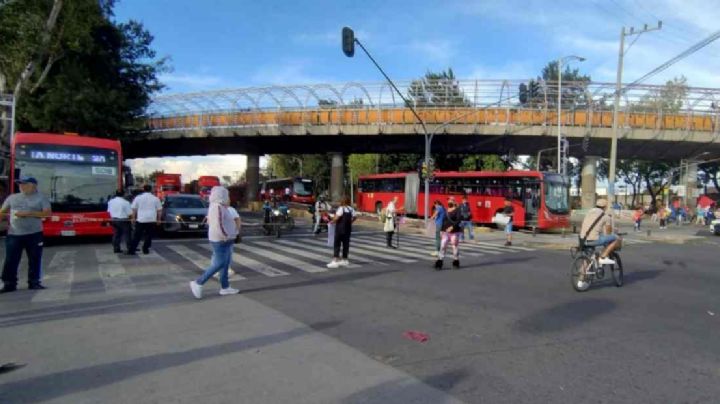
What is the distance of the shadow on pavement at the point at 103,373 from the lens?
4.41m

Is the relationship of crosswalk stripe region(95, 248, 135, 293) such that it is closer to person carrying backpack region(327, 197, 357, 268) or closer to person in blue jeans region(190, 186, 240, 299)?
person in blue jeans region(190, 186, 240, 299)

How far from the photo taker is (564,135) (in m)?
37.8

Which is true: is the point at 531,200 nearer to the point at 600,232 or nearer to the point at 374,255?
the point at 374,255

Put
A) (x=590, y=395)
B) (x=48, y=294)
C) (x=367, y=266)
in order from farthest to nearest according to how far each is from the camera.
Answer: (x=367, y=266)
(x=48, y=294)
(x=590, y=395)

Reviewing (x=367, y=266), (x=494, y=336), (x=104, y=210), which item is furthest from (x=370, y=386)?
(x=104, y=210)

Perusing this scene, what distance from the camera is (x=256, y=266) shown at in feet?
39.6

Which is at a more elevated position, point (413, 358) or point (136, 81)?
point (136, 81)

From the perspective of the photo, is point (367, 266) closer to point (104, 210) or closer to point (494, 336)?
point (494, 336)

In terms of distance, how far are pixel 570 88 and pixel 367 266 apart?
31.5m

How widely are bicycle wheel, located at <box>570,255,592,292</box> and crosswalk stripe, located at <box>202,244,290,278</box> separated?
5377 mm

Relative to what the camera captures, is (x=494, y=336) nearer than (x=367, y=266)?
Yes

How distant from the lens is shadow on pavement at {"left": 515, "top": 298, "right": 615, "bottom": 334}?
22.1 ft

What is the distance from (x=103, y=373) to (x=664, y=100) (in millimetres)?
42161

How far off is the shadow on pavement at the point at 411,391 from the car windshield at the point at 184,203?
16.1 meters
